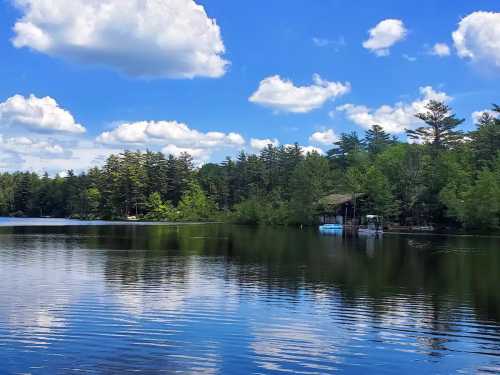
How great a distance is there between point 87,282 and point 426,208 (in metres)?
84.3

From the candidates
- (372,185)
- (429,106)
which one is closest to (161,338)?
(372,185)

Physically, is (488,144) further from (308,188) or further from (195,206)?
(195,206)

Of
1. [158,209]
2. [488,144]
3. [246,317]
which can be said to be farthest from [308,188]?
[246,317]

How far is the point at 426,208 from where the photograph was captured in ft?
331

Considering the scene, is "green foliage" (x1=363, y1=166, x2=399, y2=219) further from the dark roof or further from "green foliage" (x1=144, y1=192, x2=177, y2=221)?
"green foliage" (x1=144, y1=192, x2=177, y2=221)

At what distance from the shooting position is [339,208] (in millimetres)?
107062

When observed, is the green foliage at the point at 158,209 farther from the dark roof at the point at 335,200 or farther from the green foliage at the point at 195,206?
the dark roof at the point at 335,200

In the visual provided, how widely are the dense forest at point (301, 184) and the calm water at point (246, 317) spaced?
63.8 metres

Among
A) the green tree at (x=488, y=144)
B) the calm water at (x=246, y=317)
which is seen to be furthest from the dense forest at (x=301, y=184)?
the calm water at (x=246, y=317)

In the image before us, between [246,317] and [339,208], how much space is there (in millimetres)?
89169

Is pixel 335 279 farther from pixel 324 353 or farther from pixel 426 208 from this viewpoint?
pixel 426 208

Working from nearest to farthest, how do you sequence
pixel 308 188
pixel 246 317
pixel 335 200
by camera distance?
pixel 246 317, pixel 335 200, pixel 308 188

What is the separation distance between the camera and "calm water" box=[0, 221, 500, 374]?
1422cm

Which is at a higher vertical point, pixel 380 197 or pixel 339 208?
pixel 380 197
